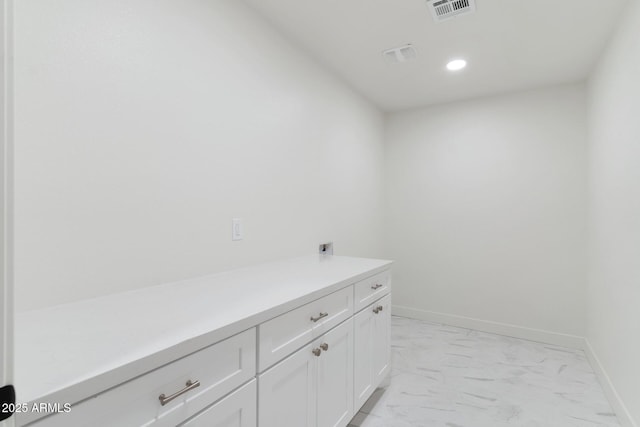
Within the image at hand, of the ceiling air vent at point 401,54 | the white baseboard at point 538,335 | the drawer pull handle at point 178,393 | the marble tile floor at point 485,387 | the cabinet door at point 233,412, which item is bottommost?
the marble tile floor at point 485,387

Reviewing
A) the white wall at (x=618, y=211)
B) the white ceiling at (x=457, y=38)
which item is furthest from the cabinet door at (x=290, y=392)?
the white ceiling at (x=457, y=38)

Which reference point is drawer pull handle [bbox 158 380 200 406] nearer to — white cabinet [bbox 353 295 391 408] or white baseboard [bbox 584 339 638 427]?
white cabinet [bbox 353 295 391 408]

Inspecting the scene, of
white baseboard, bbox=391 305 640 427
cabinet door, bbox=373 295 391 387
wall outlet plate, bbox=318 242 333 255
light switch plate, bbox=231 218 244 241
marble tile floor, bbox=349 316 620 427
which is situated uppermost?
light switch plate, bbox=231 218 244 241

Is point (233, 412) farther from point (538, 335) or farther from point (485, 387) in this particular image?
point (538, 335)

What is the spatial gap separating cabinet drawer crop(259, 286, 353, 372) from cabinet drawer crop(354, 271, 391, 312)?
0.10m

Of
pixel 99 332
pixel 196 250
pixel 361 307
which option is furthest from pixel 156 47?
pixel 361 307

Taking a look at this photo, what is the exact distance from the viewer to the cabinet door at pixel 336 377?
1.40 m

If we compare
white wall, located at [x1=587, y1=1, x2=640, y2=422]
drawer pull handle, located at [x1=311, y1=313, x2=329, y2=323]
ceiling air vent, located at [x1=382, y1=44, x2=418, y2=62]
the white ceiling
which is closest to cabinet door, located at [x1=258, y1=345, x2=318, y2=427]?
drawer pull handle, located at [x1=311, y1=313, x2=329, y2=323]

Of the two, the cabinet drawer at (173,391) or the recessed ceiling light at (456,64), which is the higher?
the recessed ceiling light at (456,64)

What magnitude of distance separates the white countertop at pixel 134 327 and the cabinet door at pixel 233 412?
191mm

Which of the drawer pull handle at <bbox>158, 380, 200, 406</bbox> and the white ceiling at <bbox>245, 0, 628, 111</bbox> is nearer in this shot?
the drawer pull handle at <bbox>158, 380, 200, 406</bbox>

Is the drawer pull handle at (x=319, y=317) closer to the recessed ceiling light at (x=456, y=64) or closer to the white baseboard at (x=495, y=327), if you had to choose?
the recessed ceiling light at (x=456, y=64)

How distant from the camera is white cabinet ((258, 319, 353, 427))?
112 cm

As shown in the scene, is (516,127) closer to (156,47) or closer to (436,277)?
(436,277)
